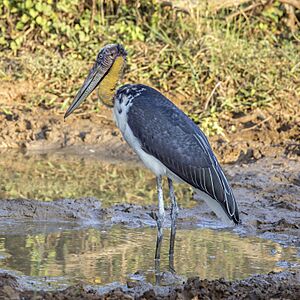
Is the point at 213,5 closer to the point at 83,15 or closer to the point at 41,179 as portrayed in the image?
the point at 83,15

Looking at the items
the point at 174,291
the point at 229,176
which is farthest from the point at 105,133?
the point at 174,291

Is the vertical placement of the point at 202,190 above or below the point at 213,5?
below

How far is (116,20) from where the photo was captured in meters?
11.0

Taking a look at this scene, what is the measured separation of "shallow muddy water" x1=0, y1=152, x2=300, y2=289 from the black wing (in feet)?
1.46

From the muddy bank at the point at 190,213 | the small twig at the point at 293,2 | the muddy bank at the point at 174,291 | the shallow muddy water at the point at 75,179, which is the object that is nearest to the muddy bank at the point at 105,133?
the shallow muddy water at the point at 75,179

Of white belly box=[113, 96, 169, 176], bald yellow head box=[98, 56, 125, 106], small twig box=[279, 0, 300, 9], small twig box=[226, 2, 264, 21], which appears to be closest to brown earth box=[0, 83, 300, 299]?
white belly box=[113, 96, 169, 176]

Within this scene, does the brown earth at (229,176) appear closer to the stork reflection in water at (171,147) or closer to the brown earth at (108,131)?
the brown earth at (108,131)

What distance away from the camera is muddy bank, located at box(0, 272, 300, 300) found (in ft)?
14.9

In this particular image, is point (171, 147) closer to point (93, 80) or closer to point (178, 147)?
point (178, 147)

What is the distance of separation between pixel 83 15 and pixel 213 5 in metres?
1.51

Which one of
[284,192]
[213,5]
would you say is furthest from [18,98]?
[284,192]

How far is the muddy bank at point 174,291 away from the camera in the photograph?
455 cm

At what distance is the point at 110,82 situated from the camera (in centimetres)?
643

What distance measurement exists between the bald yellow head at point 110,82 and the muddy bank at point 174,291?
163 cm
